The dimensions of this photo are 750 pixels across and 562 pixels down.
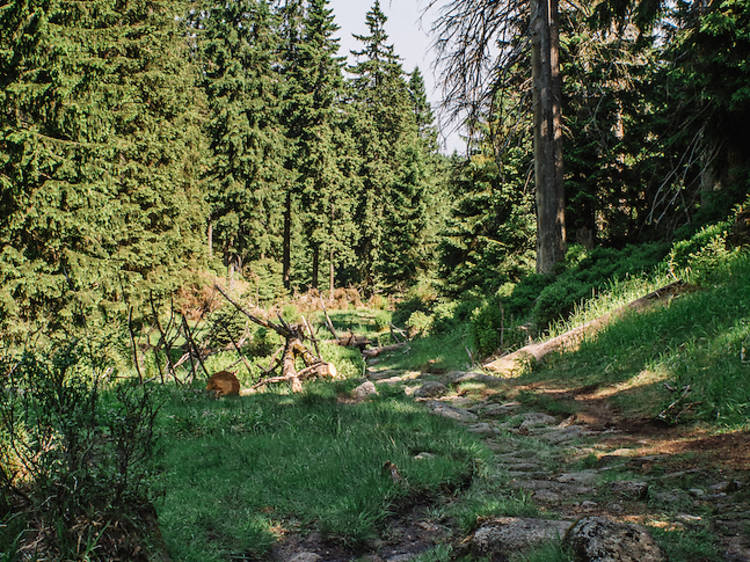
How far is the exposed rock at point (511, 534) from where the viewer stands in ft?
8.73

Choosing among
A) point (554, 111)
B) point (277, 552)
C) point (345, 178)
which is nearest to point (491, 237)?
point (554, 111)

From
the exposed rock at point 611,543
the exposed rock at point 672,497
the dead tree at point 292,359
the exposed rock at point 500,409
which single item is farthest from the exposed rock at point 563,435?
the dead tree at point 292,359

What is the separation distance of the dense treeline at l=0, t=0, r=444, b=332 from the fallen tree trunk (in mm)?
6582

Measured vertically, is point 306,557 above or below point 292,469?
below

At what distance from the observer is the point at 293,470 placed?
4.33m

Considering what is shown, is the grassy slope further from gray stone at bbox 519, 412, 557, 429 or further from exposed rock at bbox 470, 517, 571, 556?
gray stone at bbox 519, 412, 557, 429

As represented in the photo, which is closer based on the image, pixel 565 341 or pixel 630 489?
pixel 630 489

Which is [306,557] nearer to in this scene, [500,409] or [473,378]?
[500,409]

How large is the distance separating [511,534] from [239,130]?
30.9m

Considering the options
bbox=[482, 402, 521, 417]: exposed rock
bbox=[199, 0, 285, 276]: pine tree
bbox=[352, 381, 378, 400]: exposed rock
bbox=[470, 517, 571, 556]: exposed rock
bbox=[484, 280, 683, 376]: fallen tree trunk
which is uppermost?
bbox=[199, 0, 285, 276]: pine tree

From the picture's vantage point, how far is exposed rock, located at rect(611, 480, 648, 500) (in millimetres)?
3291

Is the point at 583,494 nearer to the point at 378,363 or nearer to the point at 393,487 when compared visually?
the point at 393,487

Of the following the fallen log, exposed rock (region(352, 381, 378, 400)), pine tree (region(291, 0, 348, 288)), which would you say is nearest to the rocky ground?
exposed rock (region(352, 381, 378, 400))

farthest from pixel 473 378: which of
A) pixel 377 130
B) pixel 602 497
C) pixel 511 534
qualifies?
pixel 377 130
